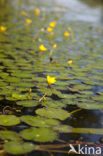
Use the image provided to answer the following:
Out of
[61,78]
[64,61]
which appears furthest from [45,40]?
[61,78]

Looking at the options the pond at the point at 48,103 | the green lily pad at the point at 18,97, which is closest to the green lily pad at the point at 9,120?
the pond at the point at 48,103

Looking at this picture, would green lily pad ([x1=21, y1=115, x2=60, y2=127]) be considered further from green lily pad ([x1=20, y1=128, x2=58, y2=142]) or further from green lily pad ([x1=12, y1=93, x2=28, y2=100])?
green lily pad ([x1=12, y1=93, x2=28, y2=100])

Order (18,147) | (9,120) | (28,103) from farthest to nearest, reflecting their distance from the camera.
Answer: (28,103), (9,120), (18,147)

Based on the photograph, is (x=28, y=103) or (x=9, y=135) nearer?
(x=9, y=135)

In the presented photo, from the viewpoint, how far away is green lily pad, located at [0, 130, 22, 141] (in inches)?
39.2

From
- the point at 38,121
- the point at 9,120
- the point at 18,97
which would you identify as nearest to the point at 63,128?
the point at 38,121

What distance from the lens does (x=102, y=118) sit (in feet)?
4.36

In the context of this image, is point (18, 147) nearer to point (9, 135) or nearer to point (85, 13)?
point (9, 135)

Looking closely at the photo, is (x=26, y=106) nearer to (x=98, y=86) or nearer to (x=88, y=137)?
(x=88, y=137)

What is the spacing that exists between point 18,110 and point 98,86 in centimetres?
77

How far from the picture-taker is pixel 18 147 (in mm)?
927

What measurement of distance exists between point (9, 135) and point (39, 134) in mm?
133

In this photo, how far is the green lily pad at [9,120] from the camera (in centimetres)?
112

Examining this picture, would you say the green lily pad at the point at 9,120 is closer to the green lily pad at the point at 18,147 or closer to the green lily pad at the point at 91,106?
the green lily pad at the point at 18,147
